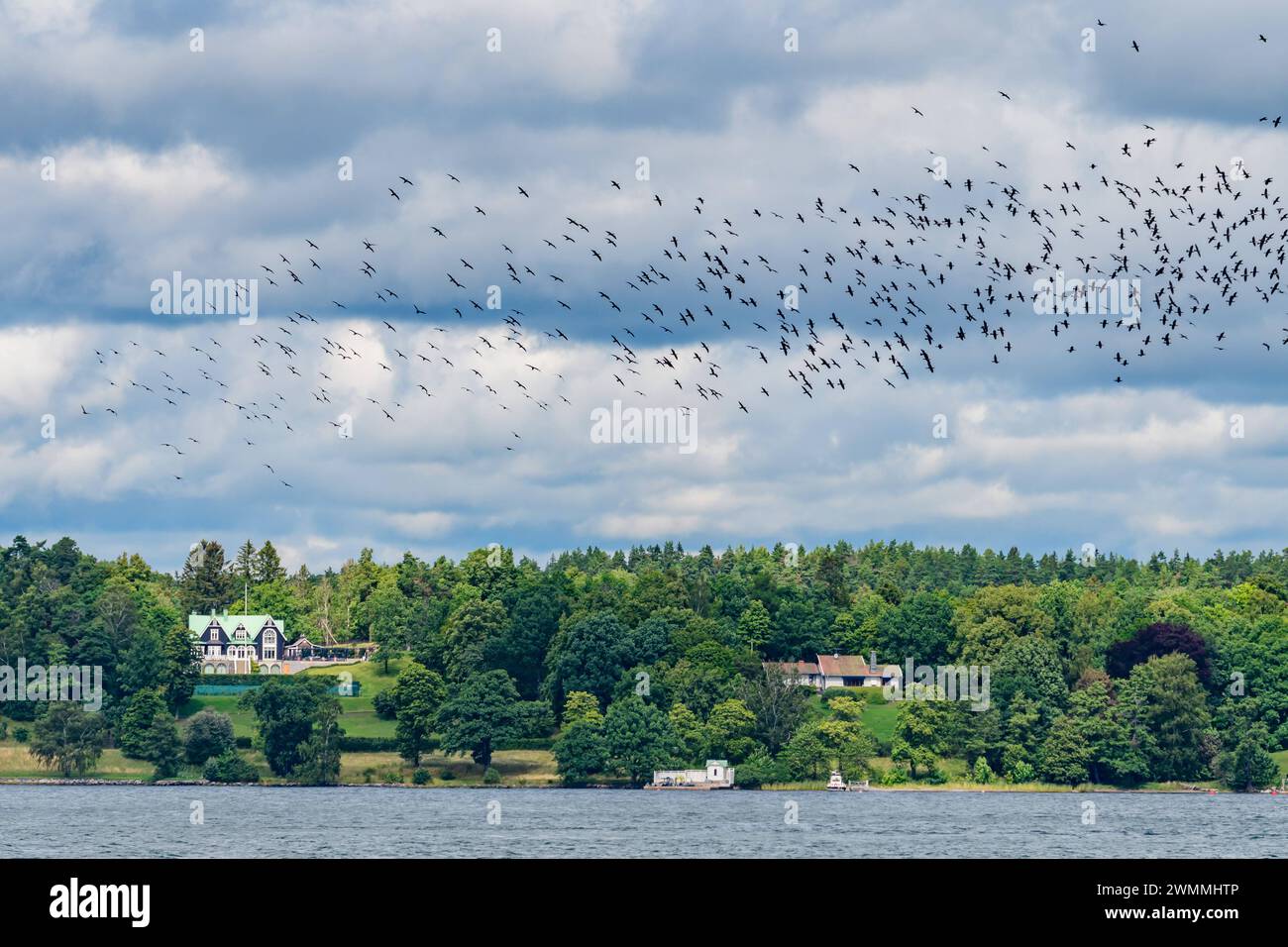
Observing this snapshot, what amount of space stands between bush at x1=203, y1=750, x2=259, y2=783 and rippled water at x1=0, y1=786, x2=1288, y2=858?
5.38 meters

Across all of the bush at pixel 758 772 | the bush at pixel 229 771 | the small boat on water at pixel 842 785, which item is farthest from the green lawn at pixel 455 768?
the small boat on water at pixel 842 785

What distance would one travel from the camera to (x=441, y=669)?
19075 centimetres

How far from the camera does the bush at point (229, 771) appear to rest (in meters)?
162

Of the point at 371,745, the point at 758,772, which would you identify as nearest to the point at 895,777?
the point at 758,772

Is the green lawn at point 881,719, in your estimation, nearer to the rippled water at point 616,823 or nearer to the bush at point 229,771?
the rippled water at point 616,823

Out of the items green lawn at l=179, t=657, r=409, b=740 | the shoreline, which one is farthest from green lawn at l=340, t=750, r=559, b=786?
green lawn at l=179, t=657, r=409, b=740

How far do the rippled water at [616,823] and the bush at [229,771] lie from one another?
17.6 ft

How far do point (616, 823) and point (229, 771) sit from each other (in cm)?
6427

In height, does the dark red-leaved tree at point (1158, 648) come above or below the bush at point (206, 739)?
above

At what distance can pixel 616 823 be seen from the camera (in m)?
109

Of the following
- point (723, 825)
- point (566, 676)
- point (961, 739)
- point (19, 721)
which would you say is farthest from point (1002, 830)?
point (19, 721)

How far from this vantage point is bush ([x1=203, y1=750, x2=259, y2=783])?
530 ft
